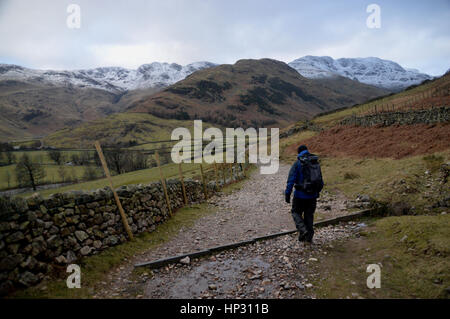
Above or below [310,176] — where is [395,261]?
below

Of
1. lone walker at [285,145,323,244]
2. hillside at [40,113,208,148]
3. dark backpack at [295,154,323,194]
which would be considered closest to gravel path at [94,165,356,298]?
lone walker at [285,145,323,244]

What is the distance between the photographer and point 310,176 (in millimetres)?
6922

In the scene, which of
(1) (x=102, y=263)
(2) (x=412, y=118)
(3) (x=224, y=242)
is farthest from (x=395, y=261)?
(2) (x=412, y=118)

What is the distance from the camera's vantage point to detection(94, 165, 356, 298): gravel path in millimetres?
5820

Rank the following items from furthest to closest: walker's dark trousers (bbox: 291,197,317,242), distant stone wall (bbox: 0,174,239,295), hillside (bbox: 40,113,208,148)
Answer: hillside (bbox: 40,113,208,148)
walker's dark trousers (bbox: 291,197,317,242)
distant stone wall (bbox: 0,174,239,295)

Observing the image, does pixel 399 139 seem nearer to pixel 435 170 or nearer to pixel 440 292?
pixel 435 170

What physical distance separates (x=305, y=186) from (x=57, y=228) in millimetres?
6888

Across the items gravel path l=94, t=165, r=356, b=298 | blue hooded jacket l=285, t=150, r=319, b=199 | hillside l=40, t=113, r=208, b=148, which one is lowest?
gravel path l=94, t=165, r=356, b=298

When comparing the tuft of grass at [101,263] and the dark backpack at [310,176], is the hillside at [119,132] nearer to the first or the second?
the tuft of grass at [101,263]

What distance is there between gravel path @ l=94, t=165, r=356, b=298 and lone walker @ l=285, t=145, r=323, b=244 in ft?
2.59

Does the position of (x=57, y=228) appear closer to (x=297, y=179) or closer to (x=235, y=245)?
(x=235, y=245)

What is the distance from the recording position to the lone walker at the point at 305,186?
697 centimetres

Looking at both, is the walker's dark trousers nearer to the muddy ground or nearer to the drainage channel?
the drainage channel

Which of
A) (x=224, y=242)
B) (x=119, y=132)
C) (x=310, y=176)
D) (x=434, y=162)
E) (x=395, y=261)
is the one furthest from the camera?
(x=119, y=132)
